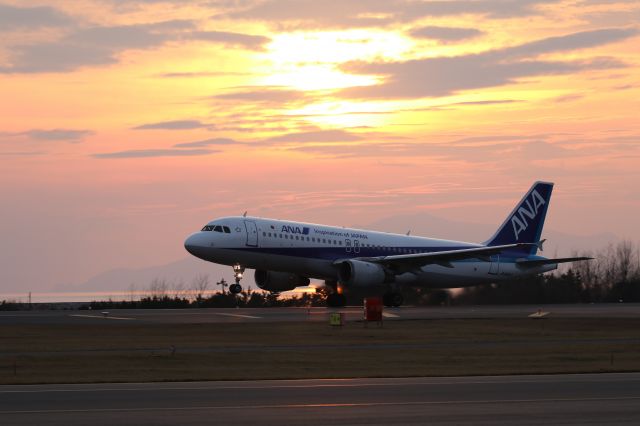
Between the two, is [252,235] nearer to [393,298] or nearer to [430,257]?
[393,298]

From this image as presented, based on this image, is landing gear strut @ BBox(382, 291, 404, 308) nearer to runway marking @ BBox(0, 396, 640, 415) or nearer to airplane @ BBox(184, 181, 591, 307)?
airplane @ BBox(184, 181, 591, 307)

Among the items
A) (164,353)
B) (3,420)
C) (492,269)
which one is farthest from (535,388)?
(492,269)

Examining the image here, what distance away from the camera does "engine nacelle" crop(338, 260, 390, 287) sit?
6097cm

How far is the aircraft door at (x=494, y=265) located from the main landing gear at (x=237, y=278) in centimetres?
1809

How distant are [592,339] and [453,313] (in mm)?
17746

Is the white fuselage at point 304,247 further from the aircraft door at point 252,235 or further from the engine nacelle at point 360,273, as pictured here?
the engine nacelle at point 360,273

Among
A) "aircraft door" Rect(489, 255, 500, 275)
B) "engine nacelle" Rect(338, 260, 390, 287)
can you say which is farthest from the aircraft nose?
"aircraft door" Rect(489, 255, 500, 275)

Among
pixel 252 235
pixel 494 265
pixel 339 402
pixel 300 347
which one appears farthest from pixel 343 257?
pixel 339 402

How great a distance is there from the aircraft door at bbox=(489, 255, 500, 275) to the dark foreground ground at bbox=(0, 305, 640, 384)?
18.7 meters

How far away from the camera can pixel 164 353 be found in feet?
103

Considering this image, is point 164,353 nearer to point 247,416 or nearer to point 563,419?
point 247,416

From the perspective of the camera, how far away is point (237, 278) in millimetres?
59469

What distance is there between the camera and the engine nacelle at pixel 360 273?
200 feet

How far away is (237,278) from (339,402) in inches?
1593
